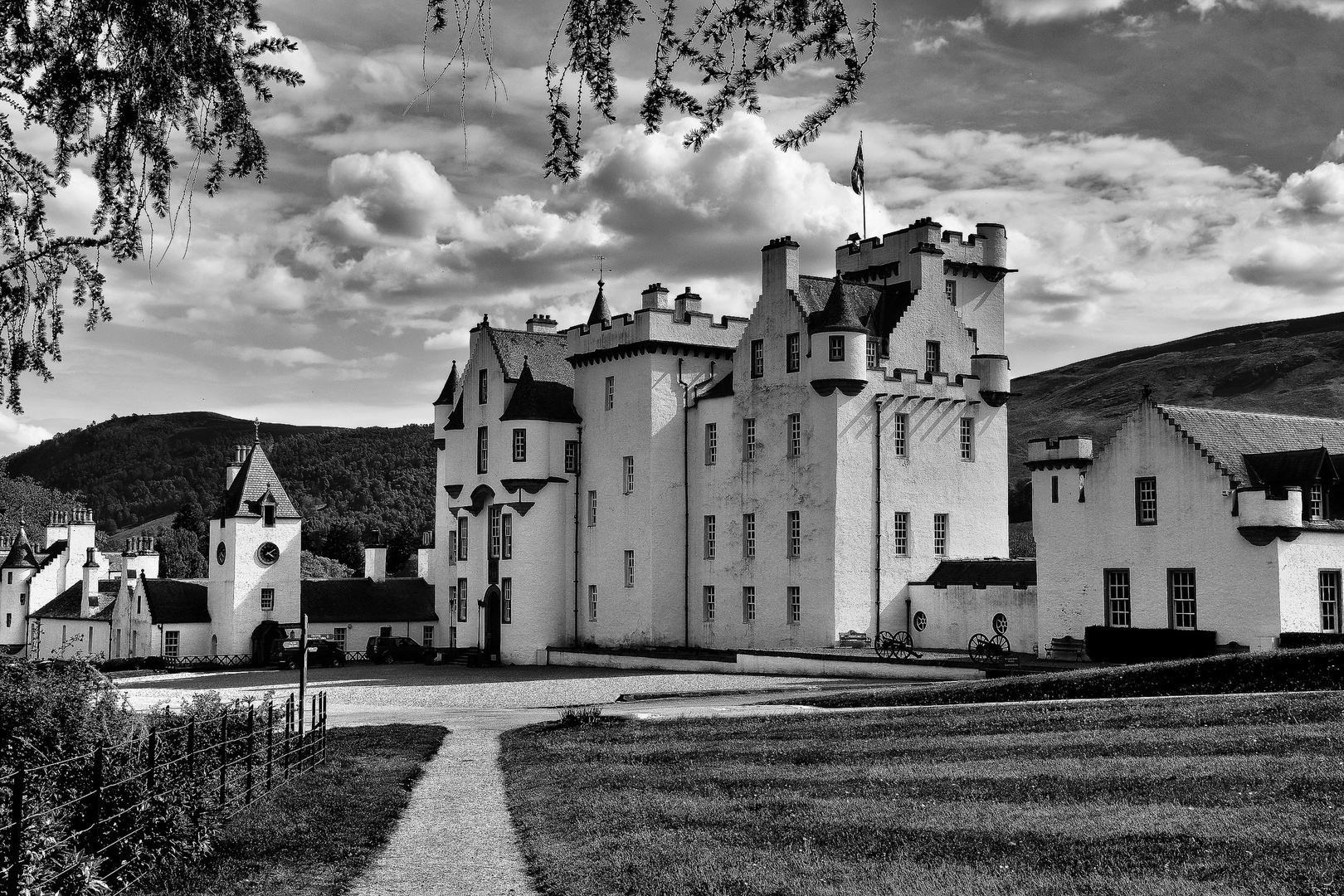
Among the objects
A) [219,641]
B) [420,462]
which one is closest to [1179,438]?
[219,641]

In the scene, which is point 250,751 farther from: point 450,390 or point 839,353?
point 450,390

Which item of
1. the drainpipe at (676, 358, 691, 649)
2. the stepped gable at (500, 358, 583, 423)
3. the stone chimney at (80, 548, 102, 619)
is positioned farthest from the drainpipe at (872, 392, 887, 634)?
the stone chimney at (80, 548, 102, 619)

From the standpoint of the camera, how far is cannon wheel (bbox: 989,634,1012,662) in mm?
44019

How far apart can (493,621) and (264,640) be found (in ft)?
43.7

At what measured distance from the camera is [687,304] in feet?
198

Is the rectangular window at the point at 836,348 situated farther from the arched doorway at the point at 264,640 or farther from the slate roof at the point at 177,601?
the slate roof at the point at 177,601

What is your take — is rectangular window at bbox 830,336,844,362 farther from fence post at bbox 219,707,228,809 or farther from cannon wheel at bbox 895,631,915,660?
fence post at bbox 219,707,228,809

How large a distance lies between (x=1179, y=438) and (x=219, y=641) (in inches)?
1912

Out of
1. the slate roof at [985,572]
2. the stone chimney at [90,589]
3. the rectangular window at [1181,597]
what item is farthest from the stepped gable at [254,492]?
the rectangular window at [1181,597]

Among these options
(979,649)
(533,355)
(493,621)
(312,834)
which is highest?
(533,355)

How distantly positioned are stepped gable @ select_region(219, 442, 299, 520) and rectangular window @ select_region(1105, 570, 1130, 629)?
140ft

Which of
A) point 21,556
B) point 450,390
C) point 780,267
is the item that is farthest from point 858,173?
point 21,556

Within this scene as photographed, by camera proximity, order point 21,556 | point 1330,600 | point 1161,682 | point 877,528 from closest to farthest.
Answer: point 1161,682
point 1330,600
point 877,528
point 21,556

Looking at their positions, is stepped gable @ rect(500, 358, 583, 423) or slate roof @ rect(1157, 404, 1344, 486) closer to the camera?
slate roof @ rect(1157, 404, 1344, 486)
